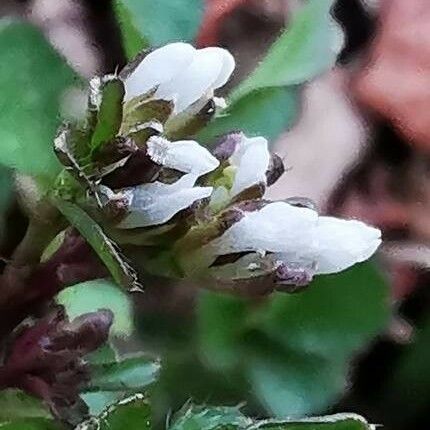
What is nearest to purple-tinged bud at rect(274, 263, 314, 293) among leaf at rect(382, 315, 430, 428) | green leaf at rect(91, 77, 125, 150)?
green leaf at rect(91, 77, 125, 150)

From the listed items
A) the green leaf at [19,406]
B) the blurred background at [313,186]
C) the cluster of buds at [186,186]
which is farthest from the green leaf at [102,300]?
the cluster of buds at [186,186]

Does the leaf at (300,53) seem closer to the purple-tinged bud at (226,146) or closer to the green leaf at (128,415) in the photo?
the purple-tinged bud at (226,146)

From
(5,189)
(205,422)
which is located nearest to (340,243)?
(205,422)

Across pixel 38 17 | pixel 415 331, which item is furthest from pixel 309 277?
pixel 38 17

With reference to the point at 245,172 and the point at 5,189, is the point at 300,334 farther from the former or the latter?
the point at 245,172

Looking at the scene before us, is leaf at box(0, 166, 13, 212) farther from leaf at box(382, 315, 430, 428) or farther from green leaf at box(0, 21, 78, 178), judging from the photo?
leaf at box(382, 315, 430, 428)

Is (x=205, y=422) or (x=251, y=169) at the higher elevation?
(x=251, y=169)
